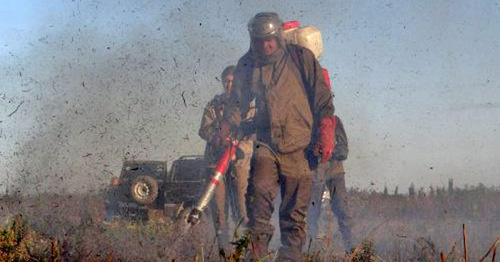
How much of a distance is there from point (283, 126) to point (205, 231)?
217cm

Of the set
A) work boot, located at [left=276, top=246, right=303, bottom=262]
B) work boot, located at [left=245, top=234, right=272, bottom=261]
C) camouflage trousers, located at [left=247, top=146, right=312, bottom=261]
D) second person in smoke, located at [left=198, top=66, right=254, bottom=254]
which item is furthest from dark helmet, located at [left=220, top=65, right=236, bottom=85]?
work boot, located at [left=276, top=246, right=303, bottom=262]

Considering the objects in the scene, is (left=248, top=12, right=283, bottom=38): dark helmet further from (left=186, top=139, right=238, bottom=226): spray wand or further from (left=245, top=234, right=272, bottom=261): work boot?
(left=245, top=234, right=272, bottom=261): work boot

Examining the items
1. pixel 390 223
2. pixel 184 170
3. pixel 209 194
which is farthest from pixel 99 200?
pixel 209 194

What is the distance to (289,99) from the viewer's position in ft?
22.0

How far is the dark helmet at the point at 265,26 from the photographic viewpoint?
6785 mm

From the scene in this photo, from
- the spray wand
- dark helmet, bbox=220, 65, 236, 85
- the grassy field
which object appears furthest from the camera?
dark helmet, bbox=220, 65, 236, 85

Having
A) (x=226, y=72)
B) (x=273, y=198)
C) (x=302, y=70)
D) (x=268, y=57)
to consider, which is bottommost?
(x=273, y=198)

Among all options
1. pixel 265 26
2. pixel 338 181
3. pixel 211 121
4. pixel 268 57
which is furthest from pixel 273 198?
pixel 338 181

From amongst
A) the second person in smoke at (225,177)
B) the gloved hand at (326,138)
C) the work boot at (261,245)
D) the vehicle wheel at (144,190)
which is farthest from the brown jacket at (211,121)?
the work boot at (261,245)

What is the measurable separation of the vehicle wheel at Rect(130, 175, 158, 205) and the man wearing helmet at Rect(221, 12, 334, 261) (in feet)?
11.8

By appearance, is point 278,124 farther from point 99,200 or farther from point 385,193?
point 385,193

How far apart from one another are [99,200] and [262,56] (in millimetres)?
6623

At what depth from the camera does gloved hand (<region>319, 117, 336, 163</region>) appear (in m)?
6.54

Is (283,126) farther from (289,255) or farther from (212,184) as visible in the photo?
(289,255)
